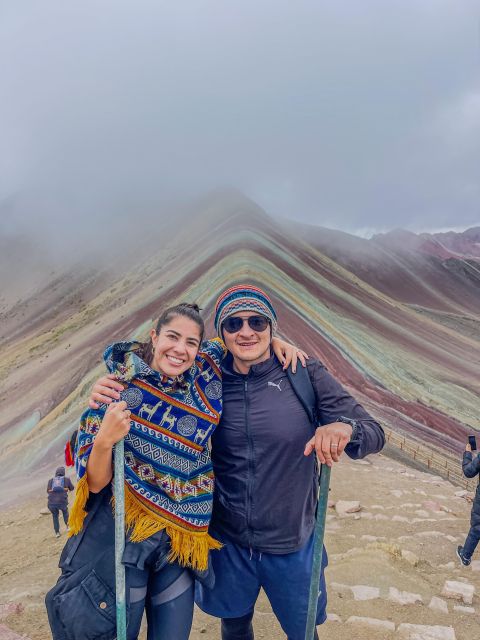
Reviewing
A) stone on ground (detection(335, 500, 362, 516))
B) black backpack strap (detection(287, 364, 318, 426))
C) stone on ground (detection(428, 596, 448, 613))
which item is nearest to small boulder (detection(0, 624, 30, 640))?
black backpack strap (detection(287, 364, 318, 426))

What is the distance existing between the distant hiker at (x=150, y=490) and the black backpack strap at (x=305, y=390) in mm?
371

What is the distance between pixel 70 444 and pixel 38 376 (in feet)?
54.8

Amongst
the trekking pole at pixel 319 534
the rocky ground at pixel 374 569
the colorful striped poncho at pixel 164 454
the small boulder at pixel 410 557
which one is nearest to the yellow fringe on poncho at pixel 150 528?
the colorful striped poncho at pixel 164 454

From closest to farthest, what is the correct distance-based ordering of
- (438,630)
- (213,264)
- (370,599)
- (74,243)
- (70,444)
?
(70,444), (438,630), (370,599), (213,264), (74,243)

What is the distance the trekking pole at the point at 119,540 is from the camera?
A: 183cm

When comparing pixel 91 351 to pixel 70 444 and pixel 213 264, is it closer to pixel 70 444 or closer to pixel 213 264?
pixel 213 264

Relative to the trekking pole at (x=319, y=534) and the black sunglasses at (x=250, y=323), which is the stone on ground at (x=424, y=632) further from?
the black sunglasses at (x=250, y=323)

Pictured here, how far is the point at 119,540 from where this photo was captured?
6.06ft

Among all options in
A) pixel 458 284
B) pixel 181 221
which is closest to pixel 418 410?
pixel 181 221

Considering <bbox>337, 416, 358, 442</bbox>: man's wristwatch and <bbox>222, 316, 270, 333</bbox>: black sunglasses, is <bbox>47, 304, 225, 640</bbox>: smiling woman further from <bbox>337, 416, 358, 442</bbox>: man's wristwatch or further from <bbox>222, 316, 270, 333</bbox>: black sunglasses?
<bbox>337, 416, 358, 442</bbox>: man's wristwatch

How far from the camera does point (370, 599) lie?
3.79 metres

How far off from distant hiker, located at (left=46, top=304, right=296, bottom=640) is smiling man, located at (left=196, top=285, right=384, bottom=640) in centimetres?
12

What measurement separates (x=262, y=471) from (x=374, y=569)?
2842 millimetres

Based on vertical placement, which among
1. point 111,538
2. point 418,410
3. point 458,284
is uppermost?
point 458,284
